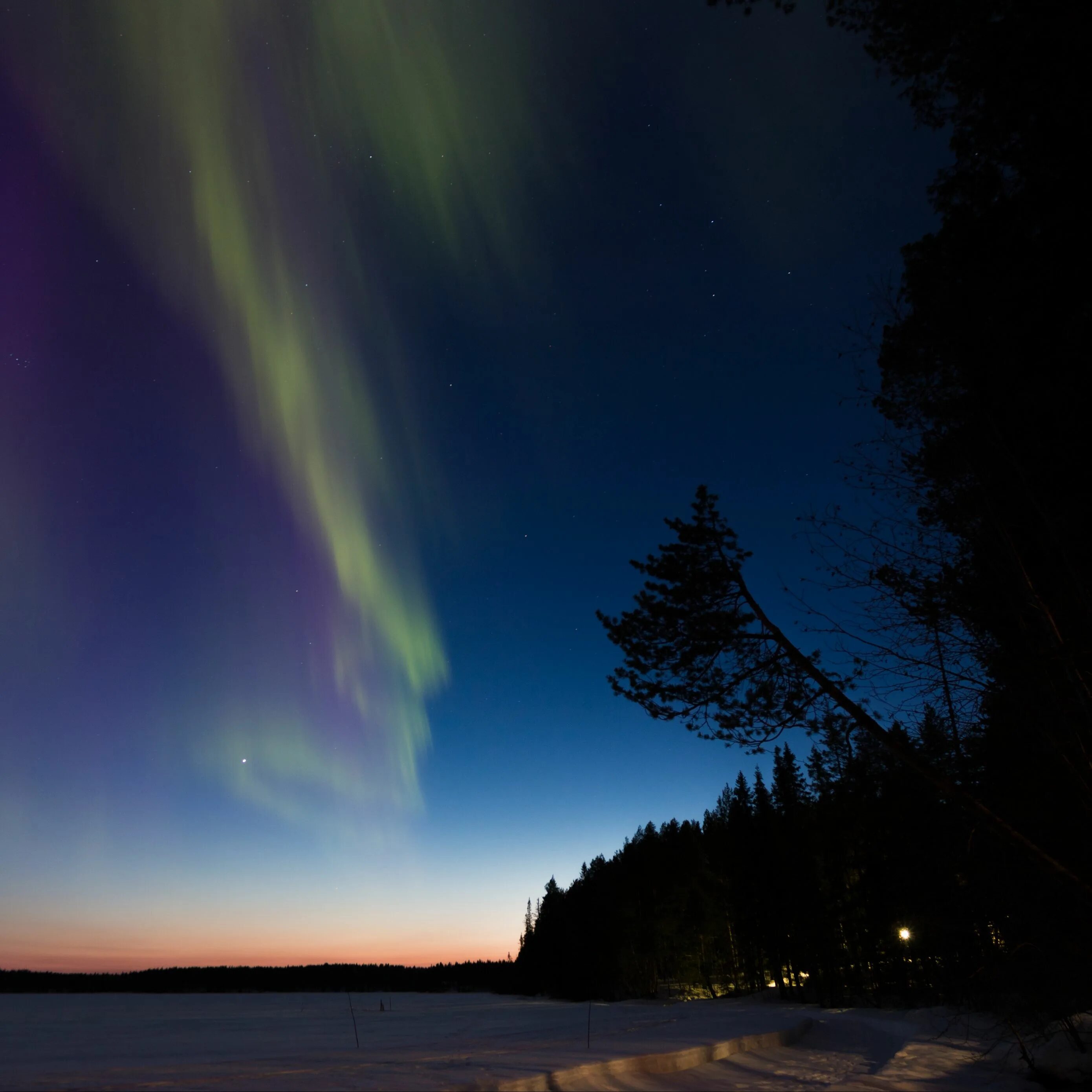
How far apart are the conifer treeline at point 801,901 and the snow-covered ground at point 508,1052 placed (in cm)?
199

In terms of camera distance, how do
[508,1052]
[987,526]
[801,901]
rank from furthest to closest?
[801,901], [508,1052], [987,526]

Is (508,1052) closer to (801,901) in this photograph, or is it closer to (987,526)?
(987,526)

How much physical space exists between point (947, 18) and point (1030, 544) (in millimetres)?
5113

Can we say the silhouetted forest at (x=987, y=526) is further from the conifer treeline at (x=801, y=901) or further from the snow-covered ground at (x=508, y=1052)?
the snow-covered ground at (x=508, y=1052)

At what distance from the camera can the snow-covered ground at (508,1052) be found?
10.0 meters

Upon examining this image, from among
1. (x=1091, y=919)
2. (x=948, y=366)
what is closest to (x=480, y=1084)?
(x=1091, y=919)

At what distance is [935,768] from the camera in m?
6.86

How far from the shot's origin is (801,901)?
132 ft

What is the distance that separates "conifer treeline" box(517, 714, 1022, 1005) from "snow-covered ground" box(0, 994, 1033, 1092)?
1990 millimetres

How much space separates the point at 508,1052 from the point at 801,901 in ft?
106

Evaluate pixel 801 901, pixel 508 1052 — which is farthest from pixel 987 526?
pixel 801 901

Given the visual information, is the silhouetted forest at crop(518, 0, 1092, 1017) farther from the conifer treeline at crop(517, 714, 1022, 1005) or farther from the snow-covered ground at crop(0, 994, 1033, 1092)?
the snow-covered ground at crop(0, 994, 1033, 1092)

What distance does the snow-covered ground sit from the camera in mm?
10016

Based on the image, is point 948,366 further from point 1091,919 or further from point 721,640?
point 1091,919
